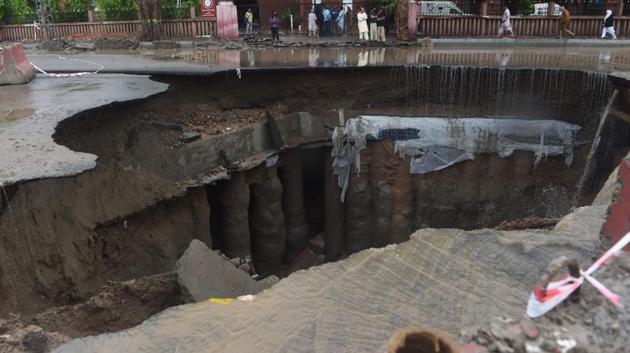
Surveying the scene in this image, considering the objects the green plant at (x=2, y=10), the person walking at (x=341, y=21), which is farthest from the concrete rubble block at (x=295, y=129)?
the green plant at (x=2, y=10)

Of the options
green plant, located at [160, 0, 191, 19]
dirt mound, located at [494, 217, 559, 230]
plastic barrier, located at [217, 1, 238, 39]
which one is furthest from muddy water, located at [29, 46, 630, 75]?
green plant, located at [160, 0, 191, 19]

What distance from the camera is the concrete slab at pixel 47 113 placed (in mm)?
4547

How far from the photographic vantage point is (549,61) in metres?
9.98

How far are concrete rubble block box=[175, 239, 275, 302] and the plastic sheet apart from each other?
4945 millimetres

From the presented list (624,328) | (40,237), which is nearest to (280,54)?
(40,237)

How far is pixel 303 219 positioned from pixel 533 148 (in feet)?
13.7

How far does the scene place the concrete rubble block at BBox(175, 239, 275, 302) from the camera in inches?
150

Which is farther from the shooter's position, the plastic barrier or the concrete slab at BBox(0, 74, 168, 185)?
the plastic barrier

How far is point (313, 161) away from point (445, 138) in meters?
2.73

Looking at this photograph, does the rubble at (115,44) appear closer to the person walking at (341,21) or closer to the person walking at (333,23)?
the person walking at (333,23)

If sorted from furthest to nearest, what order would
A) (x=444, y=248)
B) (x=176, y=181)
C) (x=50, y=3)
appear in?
(x=50, y=3) < (x=176, y=181) < (x=444, y=248)

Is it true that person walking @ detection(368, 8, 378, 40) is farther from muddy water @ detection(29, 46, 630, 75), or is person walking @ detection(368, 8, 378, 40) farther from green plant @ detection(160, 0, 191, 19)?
green plant @ detection(160, 0, 191, 19)

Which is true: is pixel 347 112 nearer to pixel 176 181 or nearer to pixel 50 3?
pixel 176 181

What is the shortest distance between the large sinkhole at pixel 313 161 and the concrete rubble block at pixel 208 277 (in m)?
2.57
